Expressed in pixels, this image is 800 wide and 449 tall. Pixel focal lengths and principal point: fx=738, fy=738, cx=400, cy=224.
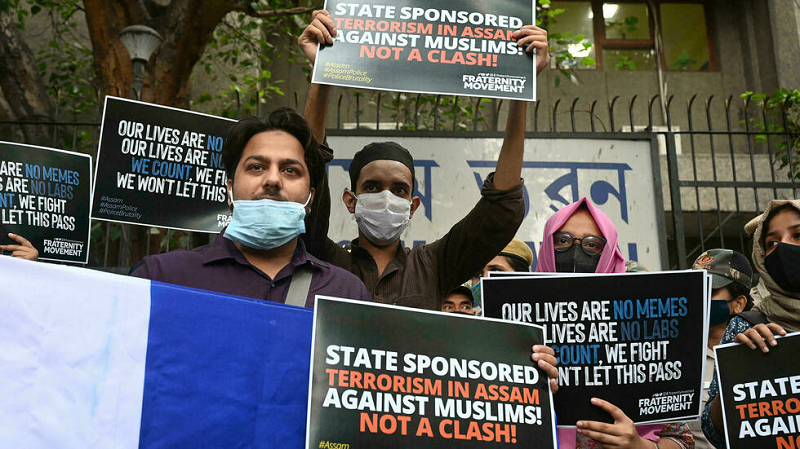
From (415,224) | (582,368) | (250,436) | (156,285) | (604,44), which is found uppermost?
(604,44)

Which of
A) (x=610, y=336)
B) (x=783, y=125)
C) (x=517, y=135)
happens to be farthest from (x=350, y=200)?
(x=783, y=125)

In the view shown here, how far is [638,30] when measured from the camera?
1285cm

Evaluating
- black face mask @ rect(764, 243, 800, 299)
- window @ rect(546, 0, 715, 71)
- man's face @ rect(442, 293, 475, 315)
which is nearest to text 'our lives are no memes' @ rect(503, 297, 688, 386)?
black face mask @ rect(764, 243, 800, 299)

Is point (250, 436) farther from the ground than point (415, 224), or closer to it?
closer to it

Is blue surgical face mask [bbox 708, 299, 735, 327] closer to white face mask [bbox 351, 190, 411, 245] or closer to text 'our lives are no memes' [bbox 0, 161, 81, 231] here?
white face mask [bbox 351, 190, 411, 245]

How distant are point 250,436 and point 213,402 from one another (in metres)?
Result: 0.13

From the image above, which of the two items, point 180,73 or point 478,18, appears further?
point 180,73

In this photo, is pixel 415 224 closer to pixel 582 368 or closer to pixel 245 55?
pixel 582 368

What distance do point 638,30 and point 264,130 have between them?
11.8 meters

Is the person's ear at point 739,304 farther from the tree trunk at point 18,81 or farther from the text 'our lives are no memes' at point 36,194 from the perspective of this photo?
the tree trunk at point 18,81

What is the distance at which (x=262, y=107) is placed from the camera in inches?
435

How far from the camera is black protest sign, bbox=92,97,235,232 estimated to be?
4.09 m

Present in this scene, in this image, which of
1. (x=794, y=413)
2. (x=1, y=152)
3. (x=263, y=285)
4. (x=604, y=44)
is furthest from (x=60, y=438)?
(x=604, y=44)

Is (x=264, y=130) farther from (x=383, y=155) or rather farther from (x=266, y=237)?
(x=383, y=155)
